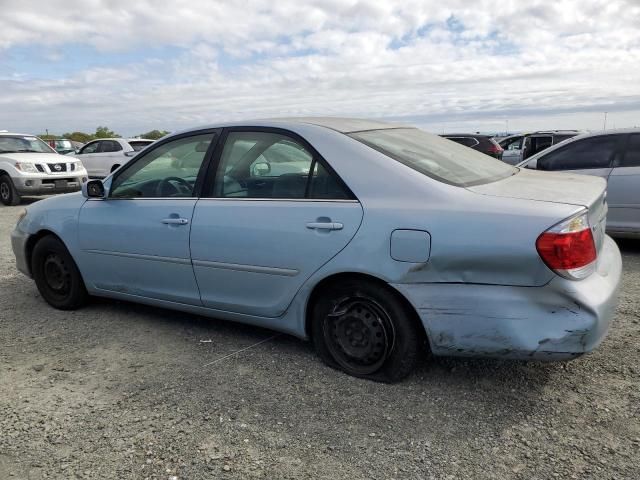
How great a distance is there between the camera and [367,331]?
3098 mm

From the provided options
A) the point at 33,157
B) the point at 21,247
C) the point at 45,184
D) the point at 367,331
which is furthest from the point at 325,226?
the point at 33,157

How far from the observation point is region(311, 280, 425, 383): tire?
9.77 feet

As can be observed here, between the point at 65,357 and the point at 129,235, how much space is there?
920mm

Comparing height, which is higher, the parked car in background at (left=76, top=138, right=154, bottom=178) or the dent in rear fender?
the parked car in background at (left=76, top=138, right=154, bottom=178)

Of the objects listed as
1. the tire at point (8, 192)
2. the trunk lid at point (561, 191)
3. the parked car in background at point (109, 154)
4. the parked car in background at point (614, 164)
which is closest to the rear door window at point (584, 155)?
the parked car in background at point (614, 164)

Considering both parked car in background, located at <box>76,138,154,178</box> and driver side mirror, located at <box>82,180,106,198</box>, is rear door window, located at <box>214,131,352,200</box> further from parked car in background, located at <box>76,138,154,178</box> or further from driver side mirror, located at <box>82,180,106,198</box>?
parked car in background, located at <box>76,138,154,178</box>

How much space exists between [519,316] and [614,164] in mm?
4618

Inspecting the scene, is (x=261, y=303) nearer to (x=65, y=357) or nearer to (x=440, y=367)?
(x=440, y=367)

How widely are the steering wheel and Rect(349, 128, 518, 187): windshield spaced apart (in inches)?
47.7

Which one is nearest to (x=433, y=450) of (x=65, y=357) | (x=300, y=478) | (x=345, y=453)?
(x=345, y=453)

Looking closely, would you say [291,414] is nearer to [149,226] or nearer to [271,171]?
[271,171]

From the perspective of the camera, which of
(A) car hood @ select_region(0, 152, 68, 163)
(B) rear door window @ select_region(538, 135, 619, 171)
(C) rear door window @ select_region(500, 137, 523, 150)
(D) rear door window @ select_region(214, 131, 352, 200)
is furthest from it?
(C) rear door window @ select_region(500, 137, 523, 150)

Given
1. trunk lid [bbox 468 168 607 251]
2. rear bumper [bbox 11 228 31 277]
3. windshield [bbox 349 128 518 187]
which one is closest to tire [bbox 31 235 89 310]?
rear bumper [bbox 11 228 31 277]

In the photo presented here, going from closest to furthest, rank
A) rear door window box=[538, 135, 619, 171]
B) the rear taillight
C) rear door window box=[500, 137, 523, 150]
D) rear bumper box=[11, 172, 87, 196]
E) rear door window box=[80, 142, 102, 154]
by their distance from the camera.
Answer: the rear taillight
rear door window box=[538, 135, 619, 171]
rear bumper box=[11, 172, 87, 196]
rear door window box=[80, 142, 102, 154]
rear door window box=[500, 137, 523, 150]
